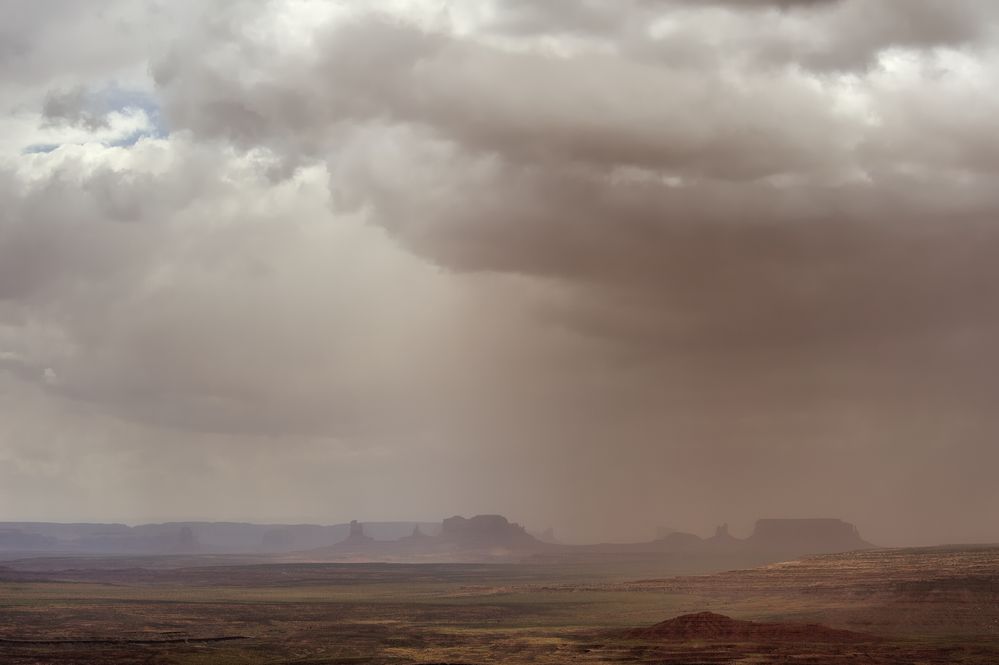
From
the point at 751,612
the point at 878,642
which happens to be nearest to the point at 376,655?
the point at 878,642

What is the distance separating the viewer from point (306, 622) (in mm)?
171750

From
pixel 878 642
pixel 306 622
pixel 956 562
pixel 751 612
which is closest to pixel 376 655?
pixel 306 622

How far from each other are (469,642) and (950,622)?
62.7 meters

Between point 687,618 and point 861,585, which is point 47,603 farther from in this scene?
point 861,585

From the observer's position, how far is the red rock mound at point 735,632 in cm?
13338

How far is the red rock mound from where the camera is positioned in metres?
133

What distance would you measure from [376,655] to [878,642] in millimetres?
57246

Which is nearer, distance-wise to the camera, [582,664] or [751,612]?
[582,664]

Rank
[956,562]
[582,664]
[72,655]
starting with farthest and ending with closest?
[956,562] < [72,655] < [582,664]

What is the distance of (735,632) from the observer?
136000mm

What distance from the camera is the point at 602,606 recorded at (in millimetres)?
196375

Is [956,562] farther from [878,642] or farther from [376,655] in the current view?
[376,655]

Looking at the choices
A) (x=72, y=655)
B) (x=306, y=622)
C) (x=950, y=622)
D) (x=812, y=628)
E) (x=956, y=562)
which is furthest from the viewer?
(x=956, y=562)

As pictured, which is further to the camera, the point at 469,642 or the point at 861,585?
the point at 861,585
